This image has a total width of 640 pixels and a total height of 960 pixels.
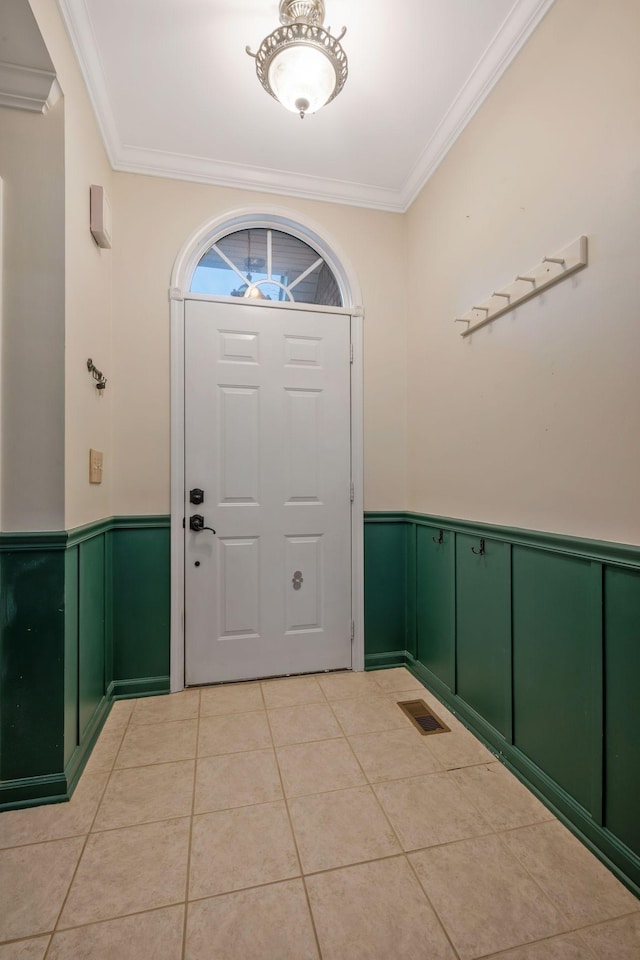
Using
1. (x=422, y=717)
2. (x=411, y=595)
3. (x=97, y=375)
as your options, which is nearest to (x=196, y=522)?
(x=97, y=375)

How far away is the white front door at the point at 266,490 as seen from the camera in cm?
247

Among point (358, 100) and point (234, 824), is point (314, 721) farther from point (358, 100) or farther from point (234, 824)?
point (358, 100)

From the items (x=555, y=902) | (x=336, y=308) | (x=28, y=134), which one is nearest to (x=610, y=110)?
(x=336, y=308)

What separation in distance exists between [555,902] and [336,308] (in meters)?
2.63

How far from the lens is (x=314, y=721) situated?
6.93ft

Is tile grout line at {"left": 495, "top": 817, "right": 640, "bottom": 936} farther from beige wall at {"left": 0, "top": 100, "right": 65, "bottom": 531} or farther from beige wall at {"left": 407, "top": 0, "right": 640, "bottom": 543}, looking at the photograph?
beige wall at {"left": 0, "top": 100, "right": 65, "bottom": 531}

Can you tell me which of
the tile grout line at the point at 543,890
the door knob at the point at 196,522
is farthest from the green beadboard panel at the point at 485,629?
the door knob at the point at 196,522

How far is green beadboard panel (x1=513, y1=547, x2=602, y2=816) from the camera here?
1417mm

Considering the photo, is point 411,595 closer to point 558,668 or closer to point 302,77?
point 558,668

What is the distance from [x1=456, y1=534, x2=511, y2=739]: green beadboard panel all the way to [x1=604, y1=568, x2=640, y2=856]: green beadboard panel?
46 centimetres

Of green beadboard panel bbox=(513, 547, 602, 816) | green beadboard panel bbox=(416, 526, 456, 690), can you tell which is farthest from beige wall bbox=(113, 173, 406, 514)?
green beadboard panel bbox=(513, 547, 602, 816)

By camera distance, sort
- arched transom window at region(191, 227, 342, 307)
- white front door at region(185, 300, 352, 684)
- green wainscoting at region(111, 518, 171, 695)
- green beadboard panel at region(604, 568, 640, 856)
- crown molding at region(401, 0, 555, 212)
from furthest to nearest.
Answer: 1. arched transom window at region(191, 227, 342, 307)
2. white front door at region(185, 300, 352, 684)
3. green wainscoting at region(111, 518, 171, 695)
4. crown molding at region(401, 0, 555, 212)
5. green beadboard panel at region(604, 568, 640, 856)

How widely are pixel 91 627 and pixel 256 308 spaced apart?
1.82 m

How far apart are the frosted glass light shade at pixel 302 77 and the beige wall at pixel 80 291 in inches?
29.9
